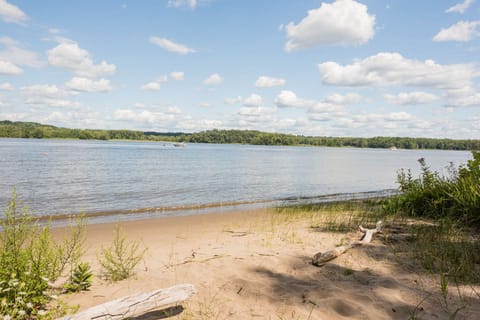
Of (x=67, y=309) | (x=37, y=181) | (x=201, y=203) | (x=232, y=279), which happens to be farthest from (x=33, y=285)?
(x=37, y=181)

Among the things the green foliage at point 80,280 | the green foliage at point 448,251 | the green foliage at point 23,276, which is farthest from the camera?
the green foliage at point 448,251

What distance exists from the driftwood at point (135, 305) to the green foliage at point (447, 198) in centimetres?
753

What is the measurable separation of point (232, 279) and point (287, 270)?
3.39ft

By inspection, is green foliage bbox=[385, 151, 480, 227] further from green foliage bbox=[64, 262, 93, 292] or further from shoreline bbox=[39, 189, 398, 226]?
green foliage bbox=[64, 262, 93, 292]

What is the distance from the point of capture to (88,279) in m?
4.54

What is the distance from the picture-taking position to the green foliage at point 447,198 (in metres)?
8.11

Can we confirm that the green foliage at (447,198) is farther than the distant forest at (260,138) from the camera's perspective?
No

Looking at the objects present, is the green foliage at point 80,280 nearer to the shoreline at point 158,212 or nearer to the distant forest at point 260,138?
the shoreline at point 158,212

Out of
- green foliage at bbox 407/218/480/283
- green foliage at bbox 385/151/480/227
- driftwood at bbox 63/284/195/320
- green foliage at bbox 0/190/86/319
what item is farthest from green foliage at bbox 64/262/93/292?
green foliage at bbox 385/151/480/227

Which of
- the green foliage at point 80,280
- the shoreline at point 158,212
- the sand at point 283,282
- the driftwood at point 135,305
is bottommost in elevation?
the shoreline at point 158,212

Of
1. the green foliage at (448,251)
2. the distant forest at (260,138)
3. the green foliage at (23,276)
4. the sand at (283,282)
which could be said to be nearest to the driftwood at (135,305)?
the sand at (283,282)

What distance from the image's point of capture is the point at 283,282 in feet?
16.1

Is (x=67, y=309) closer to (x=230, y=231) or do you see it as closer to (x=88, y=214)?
(x=230, y=231)

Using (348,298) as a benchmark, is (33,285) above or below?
above
